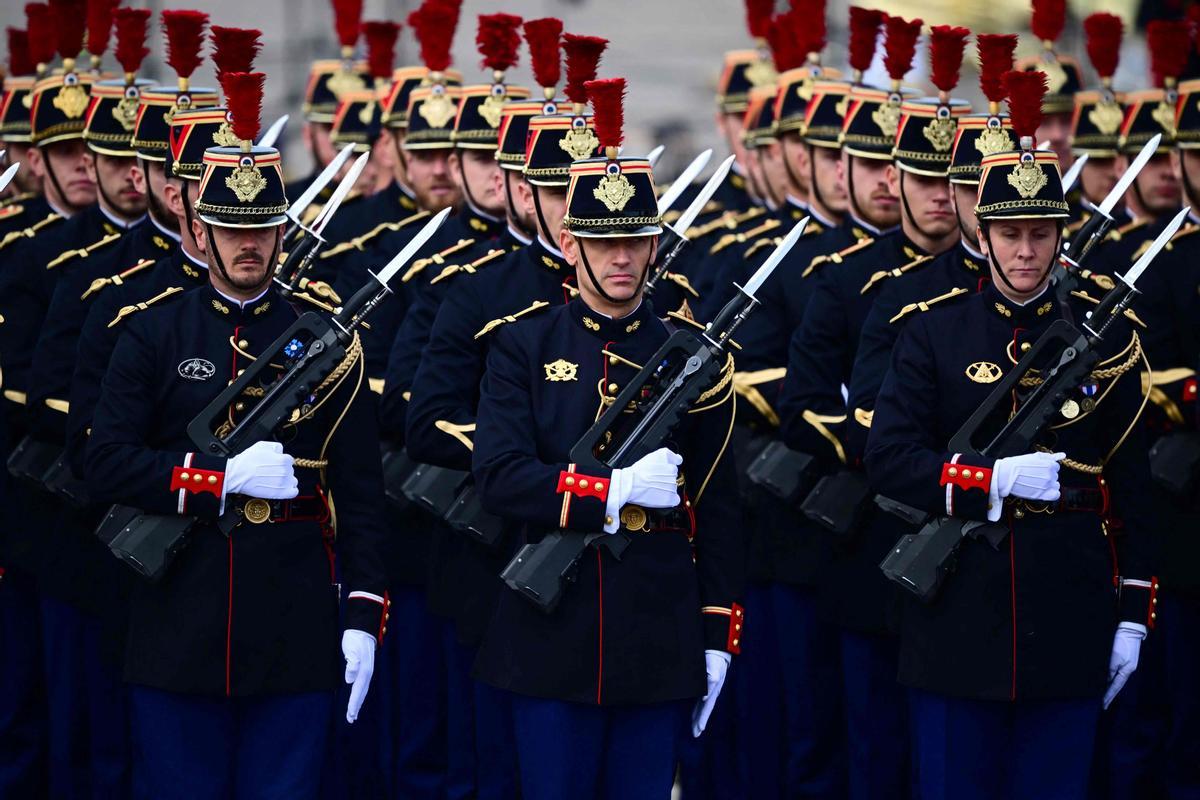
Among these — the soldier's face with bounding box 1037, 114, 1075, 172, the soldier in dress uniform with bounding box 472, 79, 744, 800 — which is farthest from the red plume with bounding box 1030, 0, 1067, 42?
the soldier in dress uniform with bounding box 472, 79, 744, 800

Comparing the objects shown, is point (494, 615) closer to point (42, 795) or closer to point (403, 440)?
point (403, 440)

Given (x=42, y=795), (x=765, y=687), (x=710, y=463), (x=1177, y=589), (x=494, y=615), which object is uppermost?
(x=710, y=463)

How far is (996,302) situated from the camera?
7164 mm

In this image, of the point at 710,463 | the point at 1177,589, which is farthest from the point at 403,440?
the point at 1177,589

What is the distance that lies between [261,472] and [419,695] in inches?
102

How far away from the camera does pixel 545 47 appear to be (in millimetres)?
8523

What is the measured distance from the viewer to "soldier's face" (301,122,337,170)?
40.7 ft

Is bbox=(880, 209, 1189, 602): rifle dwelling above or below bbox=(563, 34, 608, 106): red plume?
below

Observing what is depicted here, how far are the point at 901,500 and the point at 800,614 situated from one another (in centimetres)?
179

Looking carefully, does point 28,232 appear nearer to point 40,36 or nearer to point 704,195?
point 40,36

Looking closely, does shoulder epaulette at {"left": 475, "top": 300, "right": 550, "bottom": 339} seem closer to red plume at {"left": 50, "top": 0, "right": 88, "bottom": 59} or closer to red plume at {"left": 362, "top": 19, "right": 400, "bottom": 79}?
red plume at {"left": 50, "top": 0, "right": 88, "bottom": 59}

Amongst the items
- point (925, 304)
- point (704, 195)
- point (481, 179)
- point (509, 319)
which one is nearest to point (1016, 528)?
point (925, 304)

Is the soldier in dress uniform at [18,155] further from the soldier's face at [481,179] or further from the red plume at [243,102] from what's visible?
the red plume at [243,102]

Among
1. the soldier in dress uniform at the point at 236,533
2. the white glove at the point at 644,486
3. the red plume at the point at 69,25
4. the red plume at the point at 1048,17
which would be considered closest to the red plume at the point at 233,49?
the soldier in dress uniform at the point at 236,533
